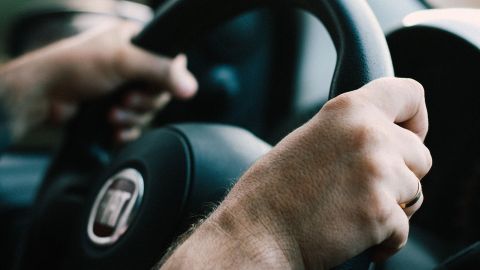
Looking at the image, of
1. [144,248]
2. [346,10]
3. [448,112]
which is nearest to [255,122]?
[448,112]

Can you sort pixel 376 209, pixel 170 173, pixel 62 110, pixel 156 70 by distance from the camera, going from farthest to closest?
pixel 62 110
pixel 156 70
pixel 170 173
pixel 376 209

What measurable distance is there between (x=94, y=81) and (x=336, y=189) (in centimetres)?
78

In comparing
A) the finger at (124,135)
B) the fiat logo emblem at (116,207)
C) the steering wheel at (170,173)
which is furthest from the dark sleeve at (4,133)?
the fiat logo emblem at (116,207)

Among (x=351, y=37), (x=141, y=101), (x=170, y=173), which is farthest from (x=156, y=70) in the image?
(x=351, y=37)

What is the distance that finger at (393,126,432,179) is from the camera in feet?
1.62

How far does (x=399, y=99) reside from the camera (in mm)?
502

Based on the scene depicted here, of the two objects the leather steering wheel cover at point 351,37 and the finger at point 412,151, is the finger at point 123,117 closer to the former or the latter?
the leather steering wheel cover at point 351,37

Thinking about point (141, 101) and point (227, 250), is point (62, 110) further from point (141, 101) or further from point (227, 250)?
point (227, 250)

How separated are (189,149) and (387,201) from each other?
343 millimetres

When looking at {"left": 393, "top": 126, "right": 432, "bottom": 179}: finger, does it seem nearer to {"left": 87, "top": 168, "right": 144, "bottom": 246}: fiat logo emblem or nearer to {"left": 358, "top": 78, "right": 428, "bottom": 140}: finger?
{"left": 358, "top": 78, "right": 428, "bottom": 140}: finger

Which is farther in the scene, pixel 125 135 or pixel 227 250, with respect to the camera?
pixel 125 135

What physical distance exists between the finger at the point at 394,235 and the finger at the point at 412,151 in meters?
0.04

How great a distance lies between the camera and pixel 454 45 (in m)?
0.69

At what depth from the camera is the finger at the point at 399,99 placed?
0.50 metres
